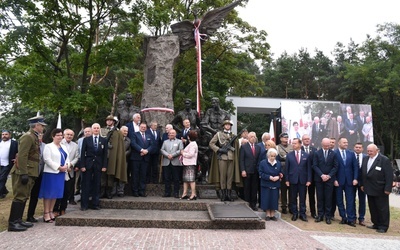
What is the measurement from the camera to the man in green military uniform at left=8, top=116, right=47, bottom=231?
5293 mm

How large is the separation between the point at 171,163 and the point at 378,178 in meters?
4.35

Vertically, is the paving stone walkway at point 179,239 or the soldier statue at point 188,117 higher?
the soldier statue at point 188,117

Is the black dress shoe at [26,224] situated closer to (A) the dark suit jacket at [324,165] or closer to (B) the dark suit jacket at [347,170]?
(A) the dark suit jacket at [324,165]

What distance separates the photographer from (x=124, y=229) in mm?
5438

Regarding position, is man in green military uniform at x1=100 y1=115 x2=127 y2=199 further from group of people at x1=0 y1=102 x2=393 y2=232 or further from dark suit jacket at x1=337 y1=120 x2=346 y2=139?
dark suit jacket at x1=337 y1=120 x2=346 y2=139

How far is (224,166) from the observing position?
7215 millimetres

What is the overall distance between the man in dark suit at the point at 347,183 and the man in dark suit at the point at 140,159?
423 centimetres

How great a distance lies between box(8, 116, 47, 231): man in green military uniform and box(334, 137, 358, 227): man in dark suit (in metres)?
5.99

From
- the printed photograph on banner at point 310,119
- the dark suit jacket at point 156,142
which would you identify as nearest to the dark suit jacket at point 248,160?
the dark suit jacket at point 156,142

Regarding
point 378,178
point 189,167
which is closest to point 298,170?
point 378,178

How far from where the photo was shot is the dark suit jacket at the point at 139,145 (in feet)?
23.8

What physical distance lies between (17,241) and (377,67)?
28.9 meters

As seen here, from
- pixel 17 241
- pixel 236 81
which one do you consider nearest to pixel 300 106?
pixel 236 81

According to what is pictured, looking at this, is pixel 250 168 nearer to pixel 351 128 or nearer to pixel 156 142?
pixel 156 142
